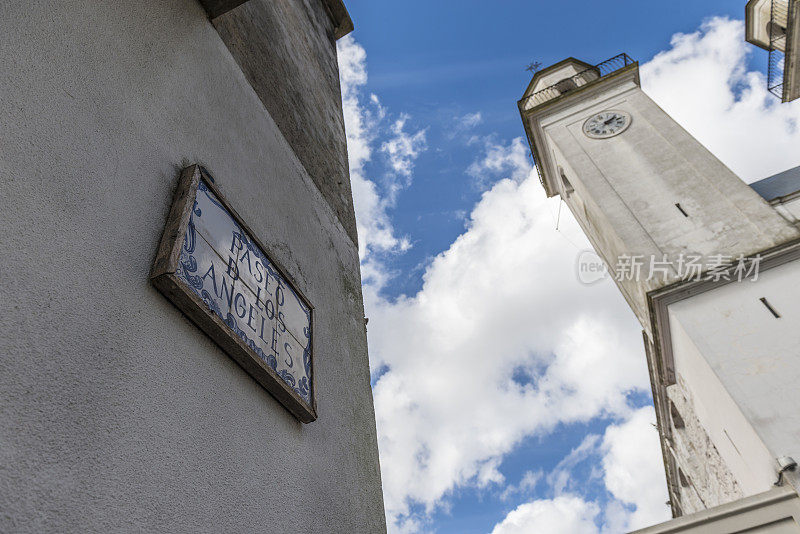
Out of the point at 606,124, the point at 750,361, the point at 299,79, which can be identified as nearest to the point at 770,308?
the point at 750,361

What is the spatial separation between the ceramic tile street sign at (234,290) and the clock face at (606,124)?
605 inches

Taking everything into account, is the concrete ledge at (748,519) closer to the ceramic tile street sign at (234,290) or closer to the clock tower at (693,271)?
the clock tower at (693,271)

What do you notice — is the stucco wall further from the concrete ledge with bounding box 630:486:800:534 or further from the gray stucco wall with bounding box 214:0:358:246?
the gray stucco wall with bounding box 214:0:358:246

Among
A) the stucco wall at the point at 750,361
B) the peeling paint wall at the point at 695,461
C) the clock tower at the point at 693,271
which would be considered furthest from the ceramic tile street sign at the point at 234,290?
the peeling paint wall at the point at 695,461

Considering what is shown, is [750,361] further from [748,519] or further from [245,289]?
[245,289]

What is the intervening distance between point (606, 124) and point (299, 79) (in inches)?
556

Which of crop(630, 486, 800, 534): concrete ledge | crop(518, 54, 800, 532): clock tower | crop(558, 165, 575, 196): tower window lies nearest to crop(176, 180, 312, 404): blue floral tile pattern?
crop(630, 486, 800, 534): concrete ledge

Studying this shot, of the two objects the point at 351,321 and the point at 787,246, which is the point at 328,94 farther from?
the point at 787,246

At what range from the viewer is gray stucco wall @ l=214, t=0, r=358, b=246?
11.1 feet

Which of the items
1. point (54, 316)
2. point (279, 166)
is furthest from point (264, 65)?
point (54, 316)

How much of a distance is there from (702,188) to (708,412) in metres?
5.31

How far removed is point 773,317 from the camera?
10.1 meters

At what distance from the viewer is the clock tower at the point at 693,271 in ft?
31.0

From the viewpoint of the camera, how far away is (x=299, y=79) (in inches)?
168
